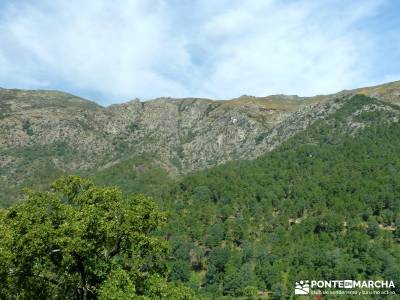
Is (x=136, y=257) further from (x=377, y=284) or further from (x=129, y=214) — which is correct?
(x=377, y=284)

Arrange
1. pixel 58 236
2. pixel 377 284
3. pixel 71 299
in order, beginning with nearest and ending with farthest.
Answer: pixel 58 236
pixel 71 299
pixel 377 284

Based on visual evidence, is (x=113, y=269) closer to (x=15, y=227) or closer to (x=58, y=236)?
(x=58, y=236)

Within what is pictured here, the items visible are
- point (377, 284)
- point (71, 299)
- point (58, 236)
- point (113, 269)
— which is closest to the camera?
point (58, 236)

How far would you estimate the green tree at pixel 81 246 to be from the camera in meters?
32.6

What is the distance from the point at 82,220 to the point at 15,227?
194 inches

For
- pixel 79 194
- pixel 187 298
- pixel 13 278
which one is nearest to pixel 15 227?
pixel 13 278

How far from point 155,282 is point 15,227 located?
39.1ft

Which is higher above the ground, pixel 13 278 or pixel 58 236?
pixel 58 236

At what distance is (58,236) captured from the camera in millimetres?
32906

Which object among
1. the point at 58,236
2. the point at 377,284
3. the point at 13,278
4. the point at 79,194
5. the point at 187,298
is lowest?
the point at 377,284

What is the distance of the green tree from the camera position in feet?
107

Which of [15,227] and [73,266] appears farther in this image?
[73,266]

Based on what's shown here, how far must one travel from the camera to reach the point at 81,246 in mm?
33125

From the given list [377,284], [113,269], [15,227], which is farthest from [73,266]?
[377,284]
